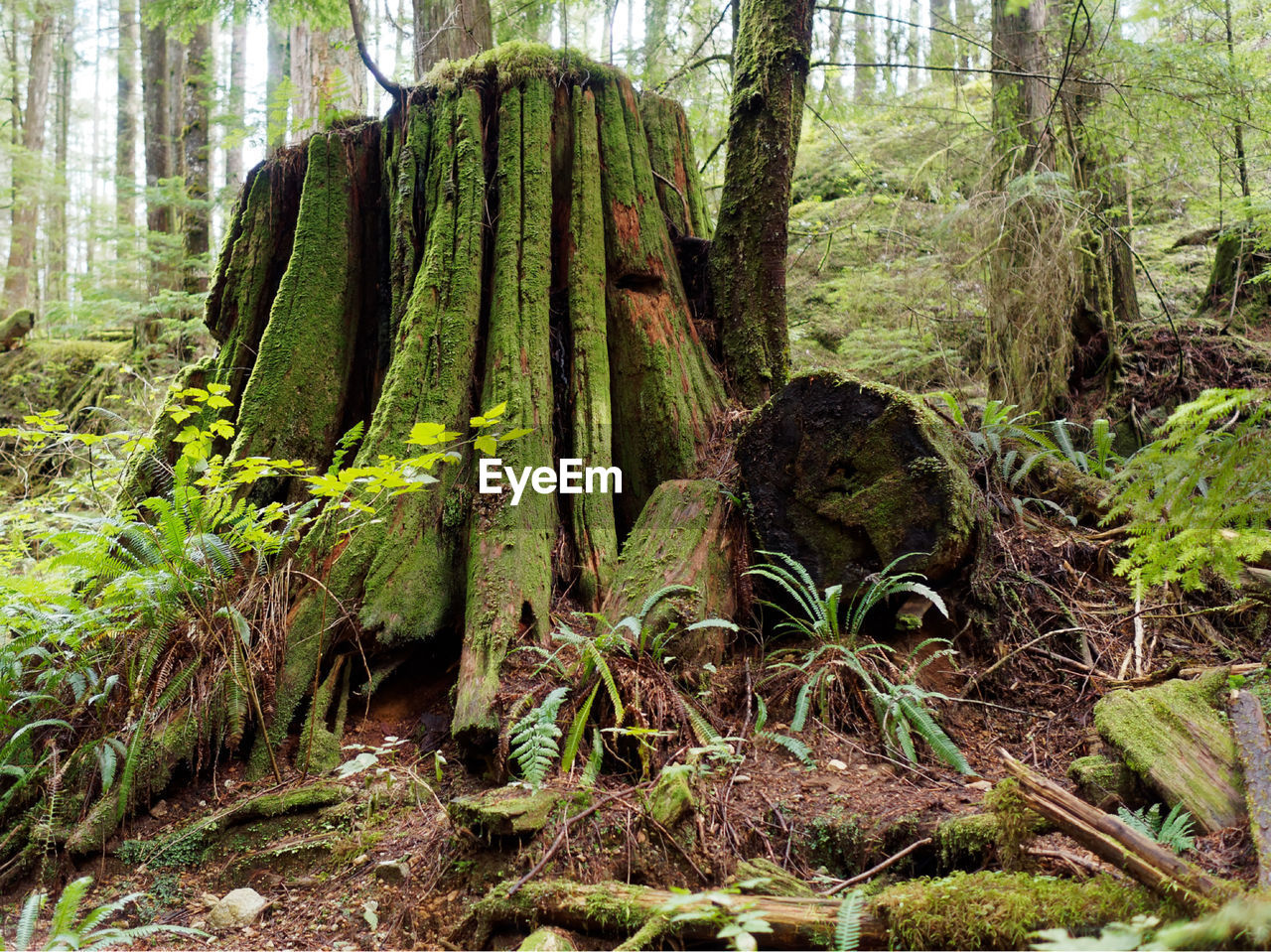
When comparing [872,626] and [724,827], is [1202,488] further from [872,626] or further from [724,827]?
[724,827]

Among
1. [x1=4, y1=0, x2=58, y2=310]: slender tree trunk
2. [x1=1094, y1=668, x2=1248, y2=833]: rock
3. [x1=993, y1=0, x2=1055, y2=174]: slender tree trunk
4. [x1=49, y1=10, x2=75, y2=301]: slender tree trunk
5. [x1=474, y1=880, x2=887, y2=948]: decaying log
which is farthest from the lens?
[x1=49, y1=10, x2=75, y2=301]: slender tree trunk

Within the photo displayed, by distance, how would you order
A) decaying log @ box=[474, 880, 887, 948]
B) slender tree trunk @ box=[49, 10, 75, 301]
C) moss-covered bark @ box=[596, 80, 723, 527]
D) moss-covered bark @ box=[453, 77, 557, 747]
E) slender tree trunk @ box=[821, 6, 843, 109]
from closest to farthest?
decaying log @ box=[474, 880, 887, 948], moss-covered bark @ box=[453, 77, 557, 747], moss-covered bark @ box=[596, 80, 723, 527], slender tree trunk @ box=[821, 6, 843, 109], slender tree trunk @ box=[49, 10, 75, 301]

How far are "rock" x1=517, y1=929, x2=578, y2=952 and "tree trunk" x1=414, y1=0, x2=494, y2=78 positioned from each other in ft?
19.4

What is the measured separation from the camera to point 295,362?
4266 millimetres

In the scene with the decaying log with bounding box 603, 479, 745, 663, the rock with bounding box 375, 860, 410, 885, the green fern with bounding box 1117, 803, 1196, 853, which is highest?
the decaying log with bounding box 603, 479, 745, 663

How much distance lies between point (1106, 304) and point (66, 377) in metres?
13.3

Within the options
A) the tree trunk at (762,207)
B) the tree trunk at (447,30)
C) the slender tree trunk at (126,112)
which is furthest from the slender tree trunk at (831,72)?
the slender tree trunk at (126,112)

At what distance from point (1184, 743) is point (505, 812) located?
222 cm

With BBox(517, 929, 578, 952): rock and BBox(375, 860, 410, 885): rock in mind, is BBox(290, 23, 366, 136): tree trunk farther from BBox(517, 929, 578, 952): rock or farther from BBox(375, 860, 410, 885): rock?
BBox(517, 929, 578, 952): rock

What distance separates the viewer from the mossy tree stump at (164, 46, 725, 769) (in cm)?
358

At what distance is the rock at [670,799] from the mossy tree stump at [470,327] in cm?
112

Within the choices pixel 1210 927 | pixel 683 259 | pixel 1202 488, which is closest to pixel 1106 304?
pixel 1202 488

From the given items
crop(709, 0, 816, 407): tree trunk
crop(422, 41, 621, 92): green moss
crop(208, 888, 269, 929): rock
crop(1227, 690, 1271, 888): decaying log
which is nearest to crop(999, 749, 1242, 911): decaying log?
crop(1227, 690, 1271, 888): decaying log

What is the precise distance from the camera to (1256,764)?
6.87 feet
